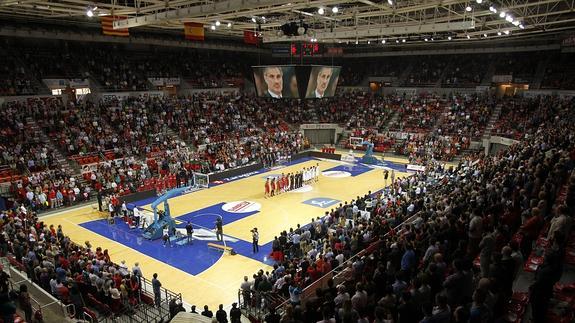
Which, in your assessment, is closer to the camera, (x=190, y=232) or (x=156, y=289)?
(x=156, y=289)

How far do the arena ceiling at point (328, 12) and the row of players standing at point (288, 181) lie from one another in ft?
28.1

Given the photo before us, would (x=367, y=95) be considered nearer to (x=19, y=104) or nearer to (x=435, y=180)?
(x=435, y=180)

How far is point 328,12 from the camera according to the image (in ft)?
81.5

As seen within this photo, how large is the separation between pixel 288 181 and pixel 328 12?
33.7 feet

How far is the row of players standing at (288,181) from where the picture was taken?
2433 centimetres

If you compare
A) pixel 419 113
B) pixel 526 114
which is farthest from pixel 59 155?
pixel 526 114

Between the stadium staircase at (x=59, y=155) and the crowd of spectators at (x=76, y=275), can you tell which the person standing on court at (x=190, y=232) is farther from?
the stadium staircase at (x=59, y=155)

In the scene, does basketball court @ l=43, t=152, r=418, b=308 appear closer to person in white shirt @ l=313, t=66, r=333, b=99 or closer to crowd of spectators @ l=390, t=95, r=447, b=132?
person in white shirt @ l=313, t=66, r=333, b=99

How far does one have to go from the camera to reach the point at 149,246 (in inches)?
683

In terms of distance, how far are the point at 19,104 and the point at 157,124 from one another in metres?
8.96

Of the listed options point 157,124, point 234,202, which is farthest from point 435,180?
point 157,124

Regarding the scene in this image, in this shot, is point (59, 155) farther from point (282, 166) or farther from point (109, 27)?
point (282, 166)

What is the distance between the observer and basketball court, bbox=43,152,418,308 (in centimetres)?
1453

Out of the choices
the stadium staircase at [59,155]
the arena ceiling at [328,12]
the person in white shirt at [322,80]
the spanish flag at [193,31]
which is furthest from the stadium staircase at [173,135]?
the spanish flag at [193,31]
